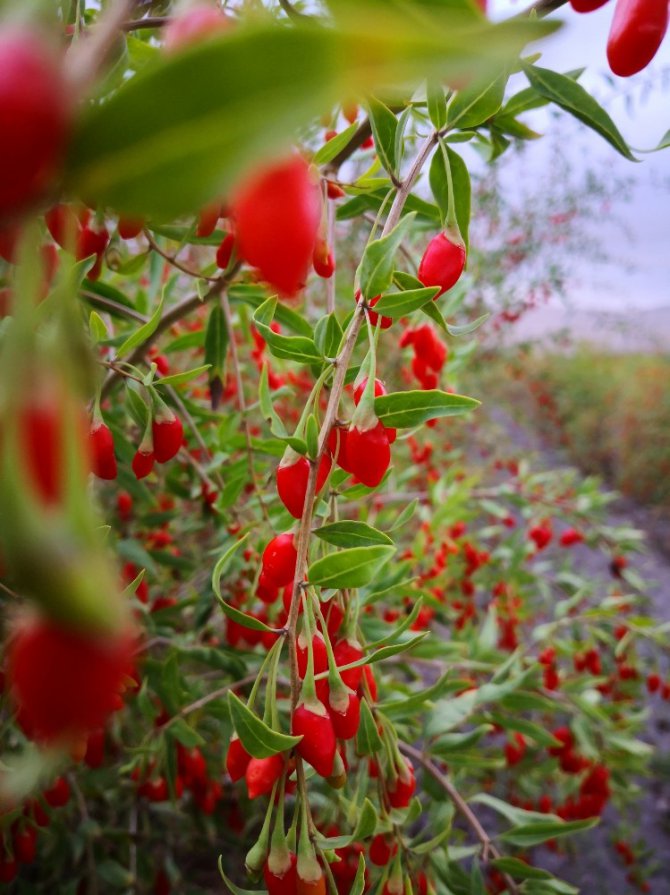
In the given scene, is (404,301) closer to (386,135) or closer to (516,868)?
(386,135)

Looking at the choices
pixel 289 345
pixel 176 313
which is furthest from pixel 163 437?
pixel 176 313

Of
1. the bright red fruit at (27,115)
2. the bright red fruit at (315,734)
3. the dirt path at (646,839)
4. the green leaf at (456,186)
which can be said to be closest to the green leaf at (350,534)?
the bright red fruit at (315,734)

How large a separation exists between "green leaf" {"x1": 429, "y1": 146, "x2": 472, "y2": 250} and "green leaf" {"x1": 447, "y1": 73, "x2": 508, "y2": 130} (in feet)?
0.09

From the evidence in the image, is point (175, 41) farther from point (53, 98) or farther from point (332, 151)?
point (332, 151)

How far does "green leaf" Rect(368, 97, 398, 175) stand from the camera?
1.40 feet

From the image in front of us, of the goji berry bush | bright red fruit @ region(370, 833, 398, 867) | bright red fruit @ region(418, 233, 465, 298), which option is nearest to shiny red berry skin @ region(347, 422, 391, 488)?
the goji berry bush

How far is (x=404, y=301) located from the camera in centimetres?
39

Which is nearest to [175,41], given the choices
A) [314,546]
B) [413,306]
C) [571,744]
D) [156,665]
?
[413,306]

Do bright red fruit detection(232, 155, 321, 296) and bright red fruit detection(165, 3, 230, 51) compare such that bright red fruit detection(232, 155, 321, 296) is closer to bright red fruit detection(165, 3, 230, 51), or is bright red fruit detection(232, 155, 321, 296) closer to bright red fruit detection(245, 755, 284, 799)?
bright red fruit detection(165, 3, 230, 51)

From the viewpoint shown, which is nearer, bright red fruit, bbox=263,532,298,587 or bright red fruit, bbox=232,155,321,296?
bright red fruit, bbox=232,155,321,296

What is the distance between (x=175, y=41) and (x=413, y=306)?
0.21 metres

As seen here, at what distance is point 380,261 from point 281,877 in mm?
353

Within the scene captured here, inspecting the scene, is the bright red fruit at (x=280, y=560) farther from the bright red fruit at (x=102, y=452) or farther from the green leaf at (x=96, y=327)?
the green leaf at (x=96, y=327)

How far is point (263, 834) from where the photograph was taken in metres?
0.38
